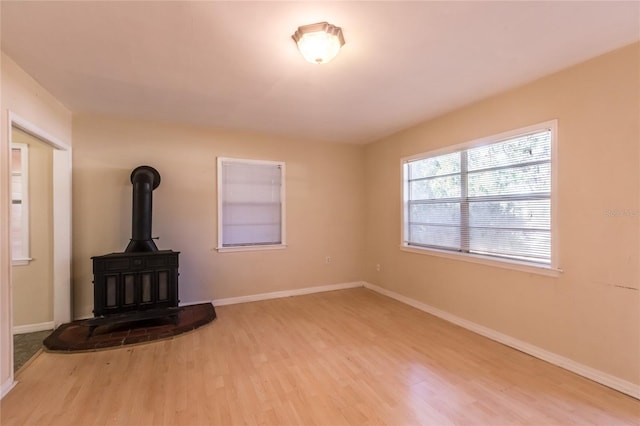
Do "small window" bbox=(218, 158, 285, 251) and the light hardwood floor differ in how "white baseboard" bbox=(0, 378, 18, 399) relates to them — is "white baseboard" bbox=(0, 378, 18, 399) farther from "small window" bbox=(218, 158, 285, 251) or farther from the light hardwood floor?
"small window" bbox=(218, 158, 285, 251)

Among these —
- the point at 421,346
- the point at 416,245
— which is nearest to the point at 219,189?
the point at 416,245

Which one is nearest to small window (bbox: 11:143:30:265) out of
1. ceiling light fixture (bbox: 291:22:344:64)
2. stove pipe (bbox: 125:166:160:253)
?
stove pipe (bbox: 125:166:160:253)

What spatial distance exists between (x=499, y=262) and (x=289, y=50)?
2.85m

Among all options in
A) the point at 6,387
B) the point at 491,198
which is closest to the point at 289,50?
the point at 491,198

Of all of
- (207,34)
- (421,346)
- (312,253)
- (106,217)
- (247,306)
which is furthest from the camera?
(312,253)

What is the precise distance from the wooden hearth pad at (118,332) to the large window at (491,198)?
3.15 metres

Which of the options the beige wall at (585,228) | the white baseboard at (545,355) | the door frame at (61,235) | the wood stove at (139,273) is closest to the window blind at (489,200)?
the beige wall at (585,228)

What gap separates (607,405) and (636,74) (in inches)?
93.4

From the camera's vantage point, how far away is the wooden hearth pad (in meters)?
2.77

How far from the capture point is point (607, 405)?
1.96 metres

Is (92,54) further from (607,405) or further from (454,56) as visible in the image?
(607,405)

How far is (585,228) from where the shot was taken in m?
2.33

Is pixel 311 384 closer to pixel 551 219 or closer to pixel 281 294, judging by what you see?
pixel 281 294

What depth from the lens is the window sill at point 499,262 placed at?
255 centimetres
